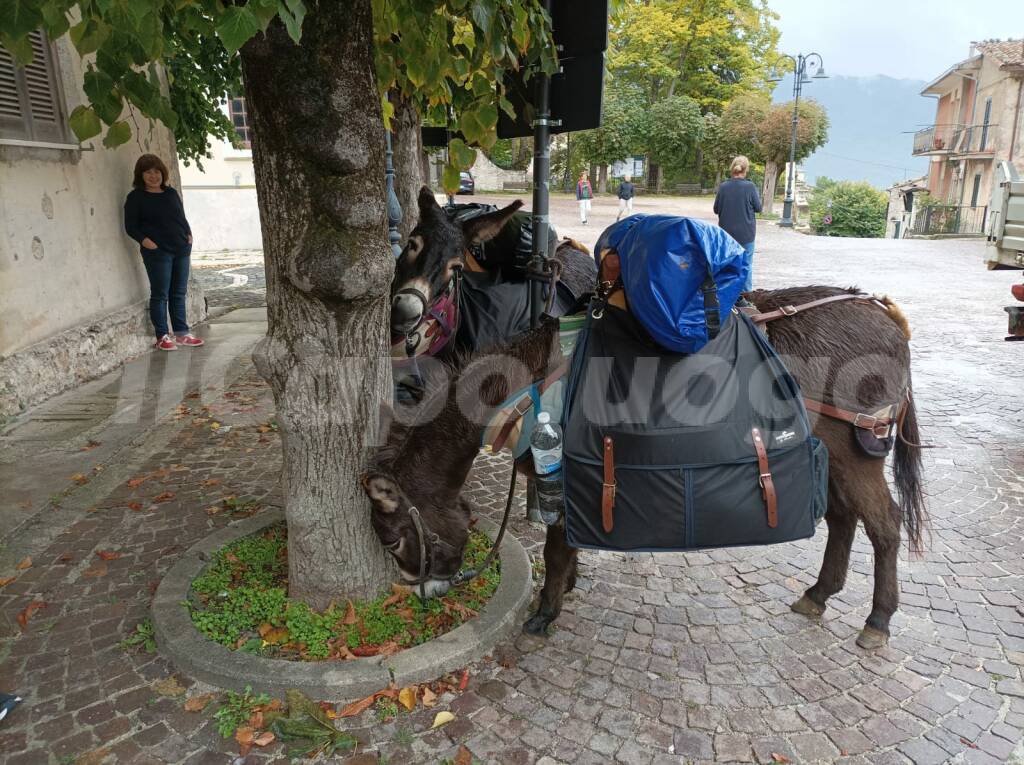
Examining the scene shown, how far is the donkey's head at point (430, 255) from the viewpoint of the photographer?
12.4ft

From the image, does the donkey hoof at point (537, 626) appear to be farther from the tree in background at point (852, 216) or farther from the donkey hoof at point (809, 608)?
the tree in background at point (852, 216)

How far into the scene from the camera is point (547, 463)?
2754 millimetres

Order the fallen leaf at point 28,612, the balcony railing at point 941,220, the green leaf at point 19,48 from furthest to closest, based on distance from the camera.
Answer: the balcony railing at point 941,220 < the fallen leaf at point 28,612 < the green leaf at point 19,48

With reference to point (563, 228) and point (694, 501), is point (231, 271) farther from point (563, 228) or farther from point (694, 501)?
point (694, 501)

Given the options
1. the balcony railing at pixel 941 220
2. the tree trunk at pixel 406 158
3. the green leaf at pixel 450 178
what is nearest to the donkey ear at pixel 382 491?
the green leaf at pixel 450 178

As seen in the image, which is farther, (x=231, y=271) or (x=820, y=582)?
(x=231, y=271)

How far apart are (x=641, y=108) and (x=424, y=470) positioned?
39.8m

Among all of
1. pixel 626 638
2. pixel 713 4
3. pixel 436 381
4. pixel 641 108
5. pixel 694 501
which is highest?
pixel 713 4

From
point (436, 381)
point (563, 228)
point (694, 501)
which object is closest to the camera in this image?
point (694, 501)

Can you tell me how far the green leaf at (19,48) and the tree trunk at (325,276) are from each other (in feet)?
→ 2.14

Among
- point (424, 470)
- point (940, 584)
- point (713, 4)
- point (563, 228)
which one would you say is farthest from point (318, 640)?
point (713, 4)

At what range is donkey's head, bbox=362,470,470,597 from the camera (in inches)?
105

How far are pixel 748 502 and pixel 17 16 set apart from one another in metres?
2.80

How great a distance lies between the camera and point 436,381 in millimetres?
2939
